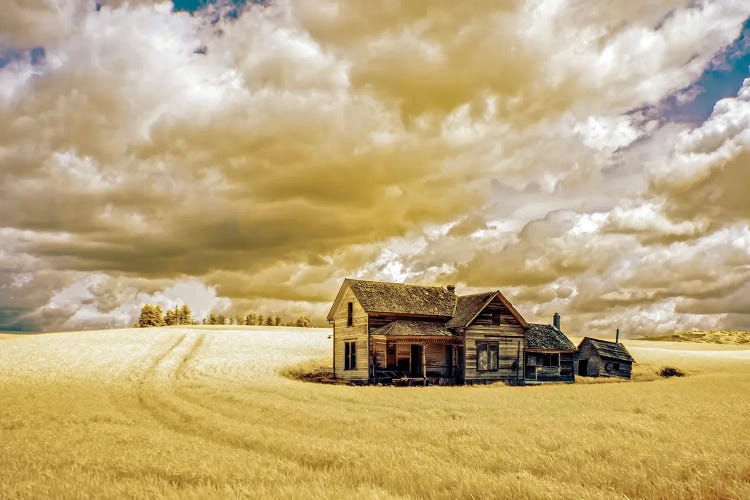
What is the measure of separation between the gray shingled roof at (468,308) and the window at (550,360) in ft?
25.8

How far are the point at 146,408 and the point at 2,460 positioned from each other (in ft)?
37.3

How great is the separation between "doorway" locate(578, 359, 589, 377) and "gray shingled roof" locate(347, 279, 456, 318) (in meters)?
15.8

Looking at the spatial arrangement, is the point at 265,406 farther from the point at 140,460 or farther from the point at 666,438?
the point at 666,438

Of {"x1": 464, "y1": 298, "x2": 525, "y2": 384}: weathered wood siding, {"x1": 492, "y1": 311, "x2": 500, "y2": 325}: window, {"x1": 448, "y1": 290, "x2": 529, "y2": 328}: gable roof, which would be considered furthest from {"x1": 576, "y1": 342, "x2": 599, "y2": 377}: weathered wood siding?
{"x1": 492, "y1": 311, "x2": 500, "y2": 325}: window

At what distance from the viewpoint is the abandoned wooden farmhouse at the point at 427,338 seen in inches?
1467

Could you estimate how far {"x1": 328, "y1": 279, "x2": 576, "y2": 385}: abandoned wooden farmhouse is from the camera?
122 feet

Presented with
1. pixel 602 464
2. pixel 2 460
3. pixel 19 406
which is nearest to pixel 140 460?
pixel 2 460

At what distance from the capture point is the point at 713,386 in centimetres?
3497

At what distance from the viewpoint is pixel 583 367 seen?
167 feet

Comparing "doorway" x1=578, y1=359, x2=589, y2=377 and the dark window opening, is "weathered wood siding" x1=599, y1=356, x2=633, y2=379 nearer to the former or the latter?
"doorway" x1=578, y1=359, x2=589, y2=377

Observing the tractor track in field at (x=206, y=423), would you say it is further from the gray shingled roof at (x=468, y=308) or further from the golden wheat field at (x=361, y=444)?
the gray shingled roof at (x=468, y=308)

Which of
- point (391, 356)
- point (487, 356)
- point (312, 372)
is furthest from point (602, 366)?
point (312, 372)

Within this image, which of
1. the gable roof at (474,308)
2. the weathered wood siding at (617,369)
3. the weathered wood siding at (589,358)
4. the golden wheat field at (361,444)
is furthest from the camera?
the weathered wood siding at (589,358)

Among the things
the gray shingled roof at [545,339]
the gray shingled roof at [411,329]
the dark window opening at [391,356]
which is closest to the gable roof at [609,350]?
the gray shingled roof at [545,339]
